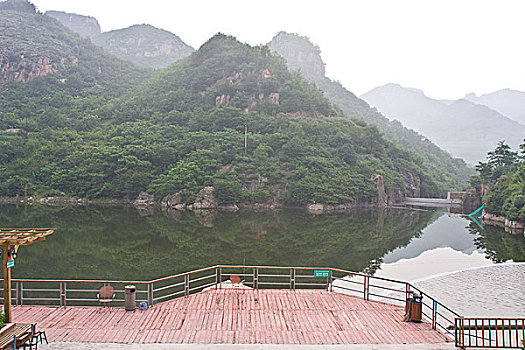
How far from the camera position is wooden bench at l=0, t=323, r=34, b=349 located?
705 cm

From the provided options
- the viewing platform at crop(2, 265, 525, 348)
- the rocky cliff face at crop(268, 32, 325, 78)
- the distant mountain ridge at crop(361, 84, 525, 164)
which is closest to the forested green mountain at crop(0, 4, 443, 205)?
the viewing platform at crop(2, 265, 525, 348)

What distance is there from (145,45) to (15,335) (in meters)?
153

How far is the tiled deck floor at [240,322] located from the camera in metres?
8.57

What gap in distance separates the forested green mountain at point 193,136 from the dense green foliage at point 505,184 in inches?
A: 514

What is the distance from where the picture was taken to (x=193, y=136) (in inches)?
2277

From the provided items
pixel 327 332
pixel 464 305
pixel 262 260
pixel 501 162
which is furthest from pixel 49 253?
pixel 501 162

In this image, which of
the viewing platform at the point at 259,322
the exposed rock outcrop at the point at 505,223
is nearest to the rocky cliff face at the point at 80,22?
the exposed rock outcrop at the point at 505,223

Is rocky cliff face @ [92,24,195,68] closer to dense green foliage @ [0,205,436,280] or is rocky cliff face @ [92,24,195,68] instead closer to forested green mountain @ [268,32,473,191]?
forested green mountain @ [268,32,473,191]

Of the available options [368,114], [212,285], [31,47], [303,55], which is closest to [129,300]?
[212,285]

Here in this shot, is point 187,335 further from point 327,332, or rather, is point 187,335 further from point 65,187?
point 65,187

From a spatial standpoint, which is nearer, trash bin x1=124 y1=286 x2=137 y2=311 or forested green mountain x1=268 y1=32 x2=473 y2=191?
trash bin x1=124 y1=286 x2=137 y2=311

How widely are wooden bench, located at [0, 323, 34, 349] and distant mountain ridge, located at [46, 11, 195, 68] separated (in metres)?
139

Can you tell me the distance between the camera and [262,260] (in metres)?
20.3

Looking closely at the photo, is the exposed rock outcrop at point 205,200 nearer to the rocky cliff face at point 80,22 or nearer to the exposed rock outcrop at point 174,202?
the exposed rock outcrop at point 174,202
